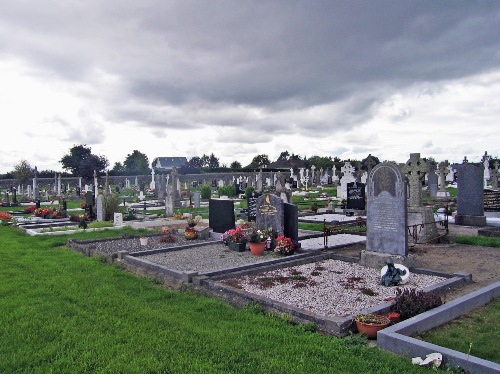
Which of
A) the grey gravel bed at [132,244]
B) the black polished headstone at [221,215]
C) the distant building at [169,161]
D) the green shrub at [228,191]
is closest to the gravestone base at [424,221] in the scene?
the black polished headstone at [221,215]

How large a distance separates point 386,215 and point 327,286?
104 inches

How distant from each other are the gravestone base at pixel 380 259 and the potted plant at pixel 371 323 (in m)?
3.51

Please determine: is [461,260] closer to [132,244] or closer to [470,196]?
[470,196]

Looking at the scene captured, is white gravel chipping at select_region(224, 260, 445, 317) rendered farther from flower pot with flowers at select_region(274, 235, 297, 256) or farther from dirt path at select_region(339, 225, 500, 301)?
flower pot with flowers at select_region(274, 235, 297, 256)

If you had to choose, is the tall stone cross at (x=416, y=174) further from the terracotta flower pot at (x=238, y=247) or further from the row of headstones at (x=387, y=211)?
the terracotta flower pot at (x=238, y=247)

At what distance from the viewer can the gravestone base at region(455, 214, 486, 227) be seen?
51.6 ft

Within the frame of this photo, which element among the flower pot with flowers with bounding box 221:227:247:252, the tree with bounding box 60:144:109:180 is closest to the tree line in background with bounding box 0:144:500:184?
the tree with bounding box 60:144:109:180

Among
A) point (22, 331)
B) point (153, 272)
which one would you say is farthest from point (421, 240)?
point (22, 331)

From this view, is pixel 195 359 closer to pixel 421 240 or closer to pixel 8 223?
pixel 421 240

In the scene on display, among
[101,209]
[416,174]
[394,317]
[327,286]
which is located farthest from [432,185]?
[394,317]

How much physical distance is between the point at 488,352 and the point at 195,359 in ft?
11.0

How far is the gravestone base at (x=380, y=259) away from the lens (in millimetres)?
9102

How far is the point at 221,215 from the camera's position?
14.8 m

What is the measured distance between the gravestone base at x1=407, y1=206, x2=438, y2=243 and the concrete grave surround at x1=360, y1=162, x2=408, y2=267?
3.96m
